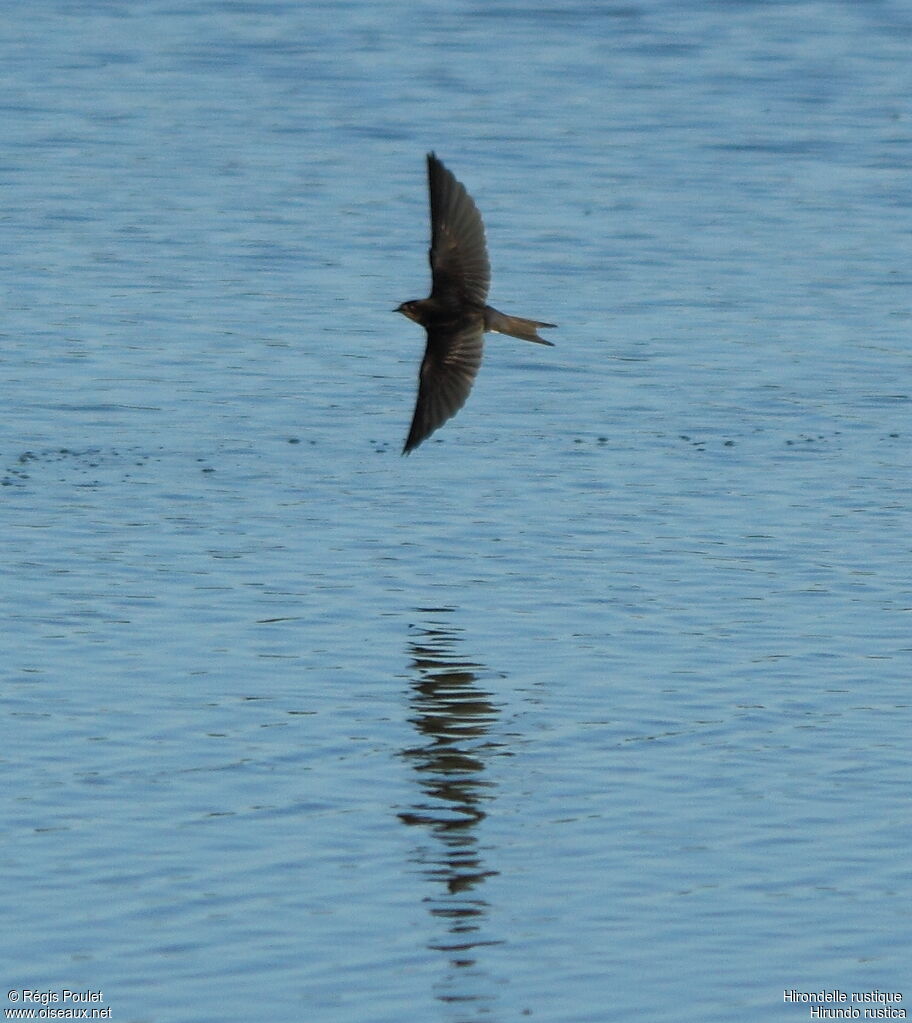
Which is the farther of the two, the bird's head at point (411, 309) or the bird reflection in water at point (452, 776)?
the bird's head at point (411, 309)

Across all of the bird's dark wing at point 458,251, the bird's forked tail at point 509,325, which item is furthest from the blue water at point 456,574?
the bird's dark wing at point 458,251

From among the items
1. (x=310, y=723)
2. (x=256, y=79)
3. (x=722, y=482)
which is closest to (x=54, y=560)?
(x=310, y=723)

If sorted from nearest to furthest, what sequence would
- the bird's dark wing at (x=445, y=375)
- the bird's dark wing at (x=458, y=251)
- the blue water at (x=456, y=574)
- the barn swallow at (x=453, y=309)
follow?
the blue water at (x=456, y=574)
the bird's dark wing at (x=445, y=375)
the barn swallow at (x=453, y=309)
the bird's dark wing at (x=458, y=251)

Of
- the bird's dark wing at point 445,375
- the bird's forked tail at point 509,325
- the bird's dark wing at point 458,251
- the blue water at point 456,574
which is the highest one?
the bird's dark wing at point 458,251

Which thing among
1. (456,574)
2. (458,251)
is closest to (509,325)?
(458,251)

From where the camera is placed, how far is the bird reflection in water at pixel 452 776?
6.83 meters

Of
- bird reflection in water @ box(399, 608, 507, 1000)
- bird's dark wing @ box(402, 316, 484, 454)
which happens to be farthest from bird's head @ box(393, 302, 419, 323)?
bird reflection in water @ box(399, 608, 507, 1000)

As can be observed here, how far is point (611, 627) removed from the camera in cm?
944

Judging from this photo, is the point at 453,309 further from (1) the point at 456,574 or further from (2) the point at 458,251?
(1) the point at 456,574

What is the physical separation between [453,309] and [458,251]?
9.8 inches

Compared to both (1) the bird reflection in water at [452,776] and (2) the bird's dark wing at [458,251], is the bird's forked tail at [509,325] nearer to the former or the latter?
(2) the bird's dark wing at [458,251]

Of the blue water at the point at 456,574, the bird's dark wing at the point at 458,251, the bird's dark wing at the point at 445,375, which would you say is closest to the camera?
the blue water at the point at 456,574

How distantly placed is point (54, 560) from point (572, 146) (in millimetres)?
11101

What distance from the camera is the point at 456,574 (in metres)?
10.1
